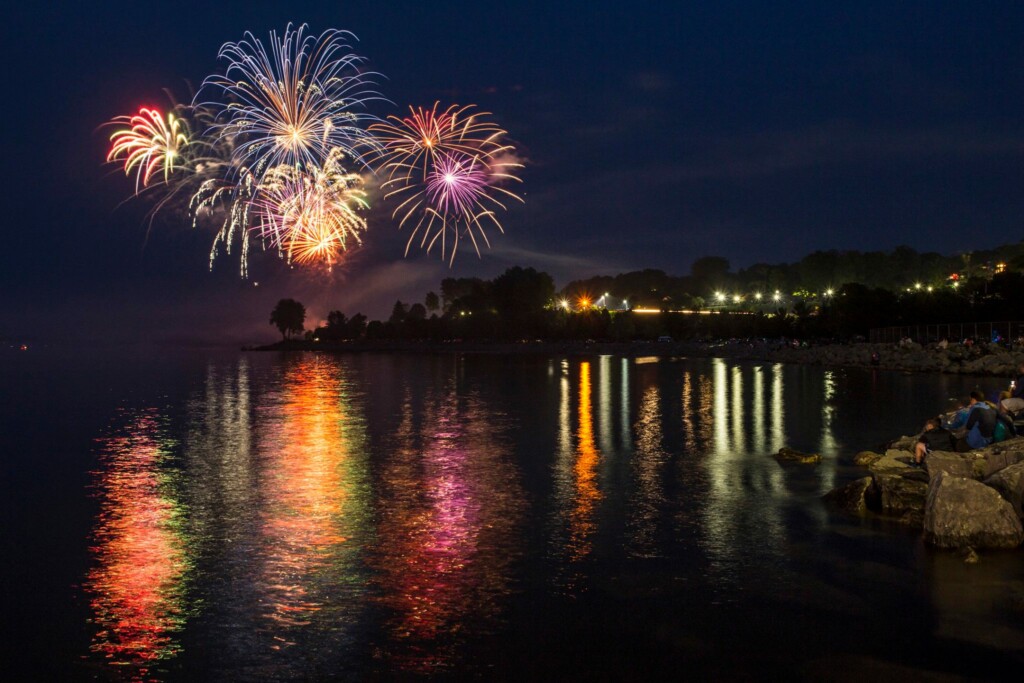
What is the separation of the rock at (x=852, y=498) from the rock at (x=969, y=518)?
7.62 ft

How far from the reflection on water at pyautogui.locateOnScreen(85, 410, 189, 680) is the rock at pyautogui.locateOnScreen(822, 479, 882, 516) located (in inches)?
469

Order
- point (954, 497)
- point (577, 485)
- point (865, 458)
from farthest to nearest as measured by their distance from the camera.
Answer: point (865, 458) < point (577, 485) < point (954, 497)

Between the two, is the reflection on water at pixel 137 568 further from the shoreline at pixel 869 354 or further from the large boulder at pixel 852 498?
the shoreline at pixel 869 354

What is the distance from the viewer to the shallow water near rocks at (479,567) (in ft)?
31.8

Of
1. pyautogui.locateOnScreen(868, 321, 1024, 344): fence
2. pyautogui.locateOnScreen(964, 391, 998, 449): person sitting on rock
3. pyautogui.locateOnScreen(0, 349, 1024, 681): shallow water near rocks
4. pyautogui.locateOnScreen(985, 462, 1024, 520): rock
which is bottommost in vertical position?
pyautogui.locateOnScreen(0, 349, 1024, 681): shallow water near rocks

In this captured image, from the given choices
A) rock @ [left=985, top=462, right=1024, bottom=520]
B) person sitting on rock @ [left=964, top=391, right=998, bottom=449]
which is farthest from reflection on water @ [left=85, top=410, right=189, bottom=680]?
person sitting on rock @ [left=964, top=391, right=998, bottom=449]

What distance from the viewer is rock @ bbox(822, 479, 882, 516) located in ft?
54.7

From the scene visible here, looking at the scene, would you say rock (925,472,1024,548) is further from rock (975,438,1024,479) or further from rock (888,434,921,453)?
rock (888,434,921,453)

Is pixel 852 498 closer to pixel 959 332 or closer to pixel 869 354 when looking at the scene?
pixel 869 354

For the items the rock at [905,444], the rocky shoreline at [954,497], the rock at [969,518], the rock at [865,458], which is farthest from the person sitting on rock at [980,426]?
the rock at [969,518]

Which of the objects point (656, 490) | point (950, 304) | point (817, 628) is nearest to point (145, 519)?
point (656, 490)

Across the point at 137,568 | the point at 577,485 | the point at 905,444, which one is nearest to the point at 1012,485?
the point at 905,444

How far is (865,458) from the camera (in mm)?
22391

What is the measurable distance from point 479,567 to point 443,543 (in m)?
1.57
